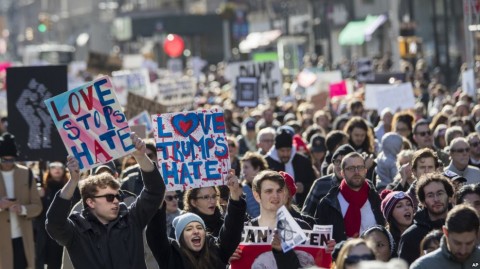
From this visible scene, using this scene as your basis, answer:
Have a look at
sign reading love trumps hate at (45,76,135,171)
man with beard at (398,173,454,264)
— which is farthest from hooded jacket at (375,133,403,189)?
sign reading love trumps hate at (45,76,135,171)

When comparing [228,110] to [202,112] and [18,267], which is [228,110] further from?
[202,112]

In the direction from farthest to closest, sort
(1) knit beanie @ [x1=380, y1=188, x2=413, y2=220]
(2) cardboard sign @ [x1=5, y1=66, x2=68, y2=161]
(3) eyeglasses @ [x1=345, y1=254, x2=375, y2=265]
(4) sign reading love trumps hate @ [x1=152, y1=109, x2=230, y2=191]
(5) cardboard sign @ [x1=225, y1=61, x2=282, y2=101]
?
(5) cardboard sign @ [x1=225, y1=61, x2=282, y2=101], (2) cardboard sign @ [x1=5, y1=66, x2=68, y2=161], (4) sign reading love trumps hate @ [x1=152, y1=109, x2=230, y2=191], (1) knit beanie @ [x1=380, y1=188, x2=413, y2=220], (3) eyeglasses @ [x1=345, y1=254, x2=375, y2=265]

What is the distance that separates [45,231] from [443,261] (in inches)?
274

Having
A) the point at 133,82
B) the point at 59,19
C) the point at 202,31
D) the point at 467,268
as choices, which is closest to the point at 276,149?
the point at 467,268

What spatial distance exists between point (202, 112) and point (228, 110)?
1224 cm

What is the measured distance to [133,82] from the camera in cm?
3097

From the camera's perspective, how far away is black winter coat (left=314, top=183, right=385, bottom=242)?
427 inches

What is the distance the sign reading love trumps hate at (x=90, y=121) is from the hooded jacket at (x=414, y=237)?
1.78 m

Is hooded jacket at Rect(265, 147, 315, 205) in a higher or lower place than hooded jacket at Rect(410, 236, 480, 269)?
higher

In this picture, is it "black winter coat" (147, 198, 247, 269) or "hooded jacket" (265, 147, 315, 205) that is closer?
"black winter coat" (147, 198, 247, 269)

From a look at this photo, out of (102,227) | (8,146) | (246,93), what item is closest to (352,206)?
(102,227)

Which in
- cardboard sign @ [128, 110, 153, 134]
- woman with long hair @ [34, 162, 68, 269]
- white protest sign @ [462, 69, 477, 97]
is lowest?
woman with long hair @ [34, 162, 68, 269]

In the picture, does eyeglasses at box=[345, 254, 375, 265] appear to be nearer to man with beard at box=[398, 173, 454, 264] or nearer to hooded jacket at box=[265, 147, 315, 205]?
man with beard at box=[398, 173, 454, 264]

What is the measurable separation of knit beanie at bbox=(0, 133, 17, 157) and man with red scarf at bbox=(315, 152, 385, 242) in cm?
388
